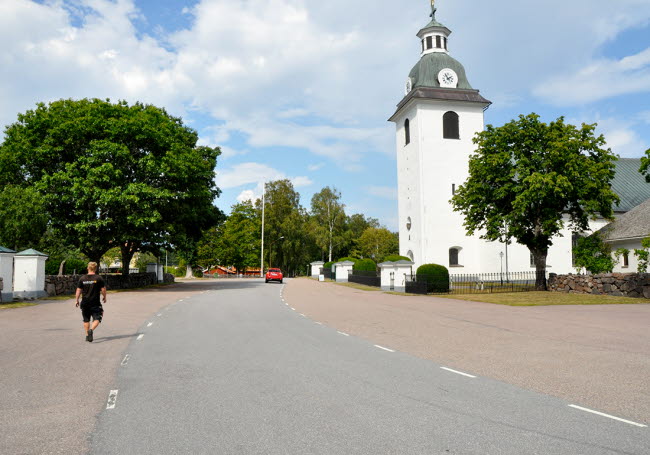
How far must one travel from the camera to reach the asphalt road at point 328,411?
14.2 ft

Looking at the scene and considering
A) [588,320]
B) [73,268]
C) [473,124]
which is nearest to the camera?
[588,320]

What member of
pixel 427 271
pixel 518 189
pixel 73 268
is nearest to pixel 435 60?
pixel 518 189

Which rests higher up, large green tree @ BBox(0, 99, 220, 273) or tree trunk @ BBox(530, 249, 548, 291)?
large green tree @ BBox(0, 99, 220, 273)

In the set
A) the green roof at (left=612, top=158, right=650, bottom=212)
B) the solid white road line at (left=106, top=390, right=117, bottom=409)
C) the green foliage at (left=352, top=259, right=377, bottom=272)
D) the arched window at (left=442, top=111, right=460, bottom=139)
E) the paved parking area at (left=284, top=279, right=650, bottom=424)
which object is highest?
the arched window at (left=442, top=111, right=460, bottom=139)

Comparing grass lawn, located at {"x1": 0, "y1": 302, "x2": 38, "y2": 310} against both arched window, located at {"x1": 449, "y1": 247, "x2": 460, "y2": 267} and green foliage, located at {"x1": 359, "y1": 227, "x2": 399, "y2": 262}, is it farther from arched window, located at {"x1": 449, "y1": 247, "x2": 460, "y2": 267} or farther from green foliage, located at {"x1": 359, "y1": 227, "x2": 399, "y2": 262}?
green foliage, located at {"x1": 359, "y1": 227, "x2": 399, "y2": 262}

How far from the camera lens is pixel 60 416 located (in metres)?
5.19

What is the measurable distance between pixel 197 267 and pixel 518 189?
61666 mm

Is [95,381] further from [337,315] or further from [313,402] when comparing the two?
[337,315]

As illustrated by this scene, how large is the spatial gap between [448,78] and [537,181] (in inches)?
798

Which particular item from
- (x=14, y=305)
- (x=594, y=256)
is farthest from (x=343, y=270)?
(x=14, y=305)

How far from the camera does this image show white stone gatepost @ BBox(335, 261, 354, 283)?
50.8 m

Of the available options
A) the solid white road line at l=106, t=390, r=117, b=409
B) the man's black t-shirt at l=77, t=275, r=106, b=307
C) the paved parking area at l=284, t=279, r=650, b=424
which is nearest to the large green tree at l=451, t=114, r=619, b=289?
the paved parking area at l=284, t=279, r=650, b=424

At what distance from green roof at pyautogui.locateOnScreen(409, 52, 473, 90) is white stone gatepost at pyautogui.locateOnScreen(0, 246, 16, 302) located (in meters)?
34.3

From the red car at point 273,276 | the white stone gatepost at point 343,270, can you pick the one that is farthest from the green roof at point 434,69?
the red car at point 273,276
